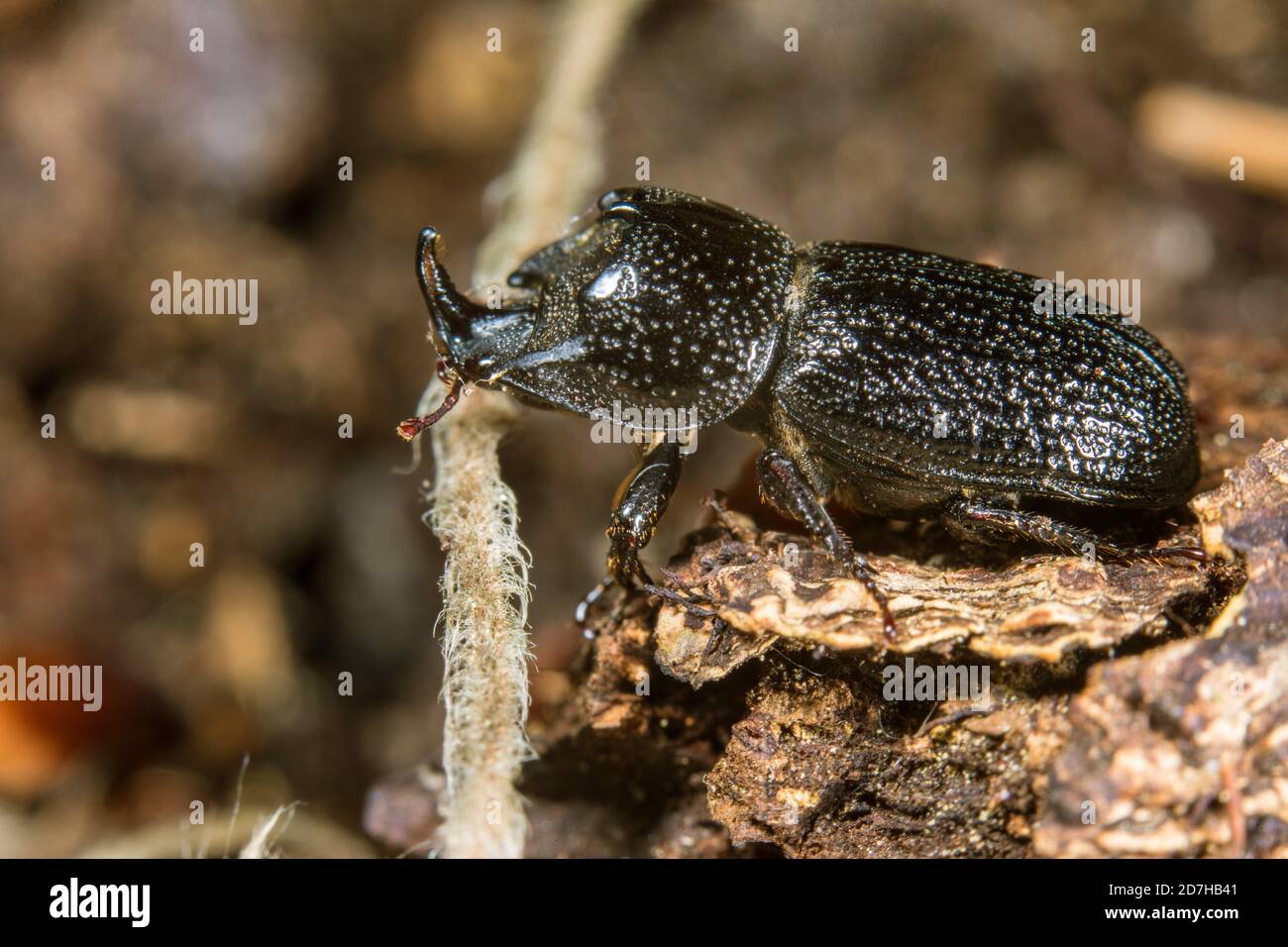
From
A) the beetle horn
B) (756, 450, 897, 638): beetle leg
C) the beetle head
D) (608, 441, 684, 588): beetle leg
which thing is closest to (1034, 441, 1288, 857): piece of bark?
(756, 450, 897, 638): beetle leg

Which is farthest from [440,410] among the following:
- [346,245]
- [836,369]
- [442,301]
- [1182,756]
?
[346,245]

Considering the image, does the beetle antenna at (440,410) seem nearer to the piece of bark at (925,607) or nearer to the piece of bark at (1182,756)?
the piece of bark at (925,607)

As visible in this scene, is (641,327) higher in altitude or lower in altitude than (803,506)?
higher

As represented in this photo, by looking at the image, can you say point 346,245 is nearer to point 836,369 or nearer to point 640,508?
point 640,508

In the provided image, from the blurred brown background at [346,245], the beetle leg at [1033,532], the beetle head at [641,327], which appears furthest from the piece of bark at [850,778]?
the blurred brown background at [346,245]

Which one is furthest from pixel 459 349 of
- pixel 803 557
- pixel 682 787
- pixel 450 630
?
pixel 682 787
